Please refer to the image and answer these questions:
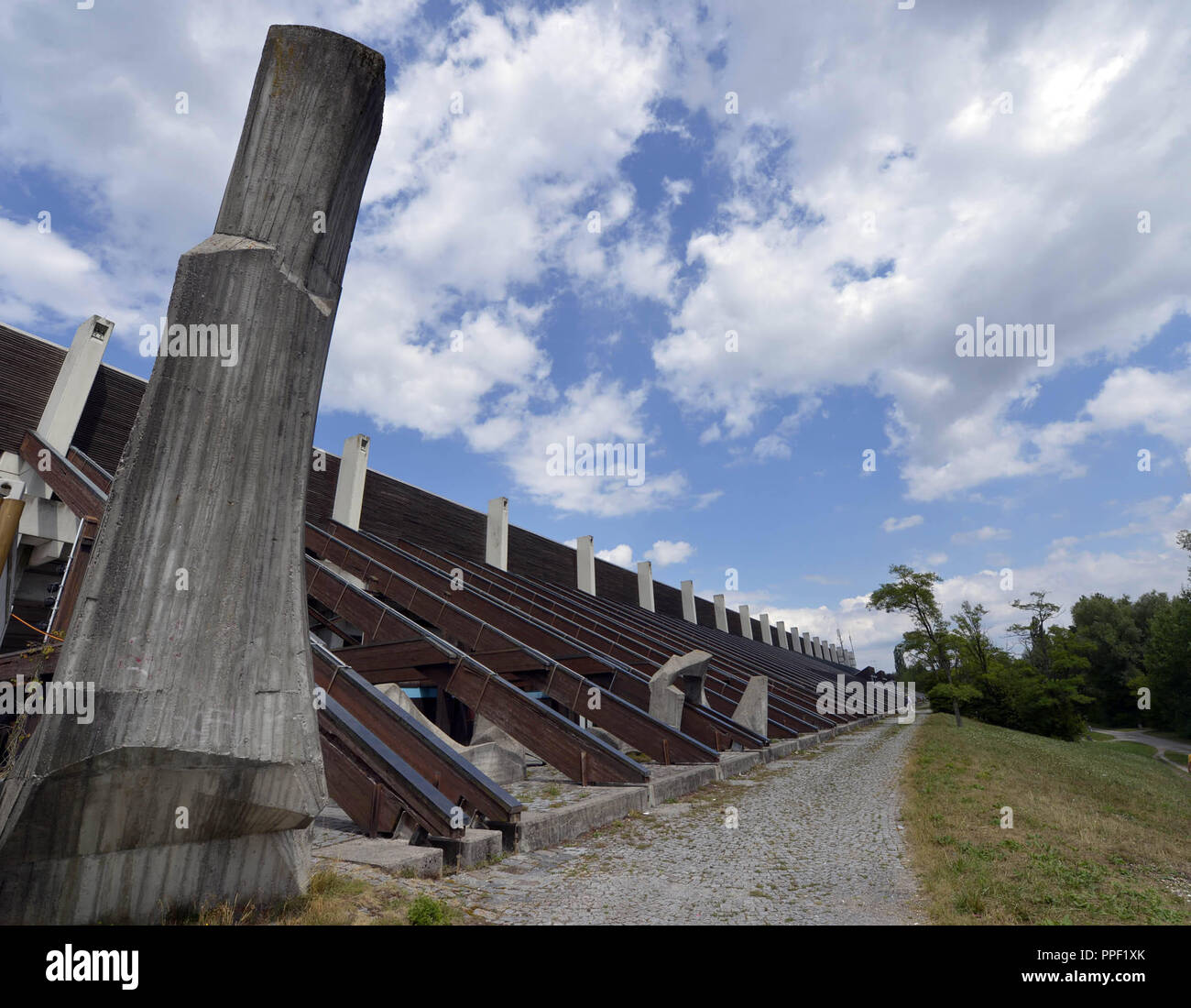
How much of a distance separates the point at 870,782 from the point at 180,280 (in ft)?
34.3

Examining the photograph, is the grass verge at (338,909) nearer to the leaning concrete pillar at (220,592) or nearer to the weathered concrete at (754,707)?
the leaning concrete pillar at (220,592)

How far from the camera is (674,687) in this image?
11812 mm

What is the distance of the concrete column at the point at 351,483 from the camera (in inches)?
715

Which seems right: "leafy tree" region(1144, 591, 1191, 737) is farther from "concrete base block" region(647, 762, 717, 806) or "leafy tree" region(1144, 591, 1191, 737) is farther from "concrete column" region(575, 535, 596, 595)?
"concrete base block" region(647, 762, 717, 806)

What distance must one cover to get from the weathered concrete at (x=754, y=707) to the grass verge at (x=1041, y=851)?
378 cm

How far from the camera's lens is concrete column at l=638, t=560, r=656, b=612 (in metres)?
A: 37.6

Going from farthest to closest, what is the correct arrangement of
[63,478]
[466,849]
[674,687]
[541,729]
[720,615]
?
[720,615], [674,687], [63,478], [541,729], [466,849]

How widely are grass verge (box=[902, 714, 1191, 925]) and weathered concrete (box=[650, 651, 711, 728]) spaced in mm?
3694

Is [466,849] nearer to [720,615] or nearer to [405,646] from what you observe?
[405,646]

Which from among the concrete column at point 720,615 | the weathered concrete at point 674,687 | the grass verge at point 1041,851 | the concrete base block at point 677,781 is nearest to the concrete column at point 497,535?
the weathered concrete at point 674,687

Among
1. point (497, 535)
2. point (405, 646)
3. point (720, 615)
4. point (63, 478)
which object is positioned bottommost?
point (405, 646)

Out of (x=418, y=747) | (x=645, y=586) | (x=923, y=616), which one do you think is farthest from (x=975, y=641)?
(x=418, y=747)

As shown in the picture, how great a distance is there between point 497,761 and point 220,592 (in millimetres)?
5717
